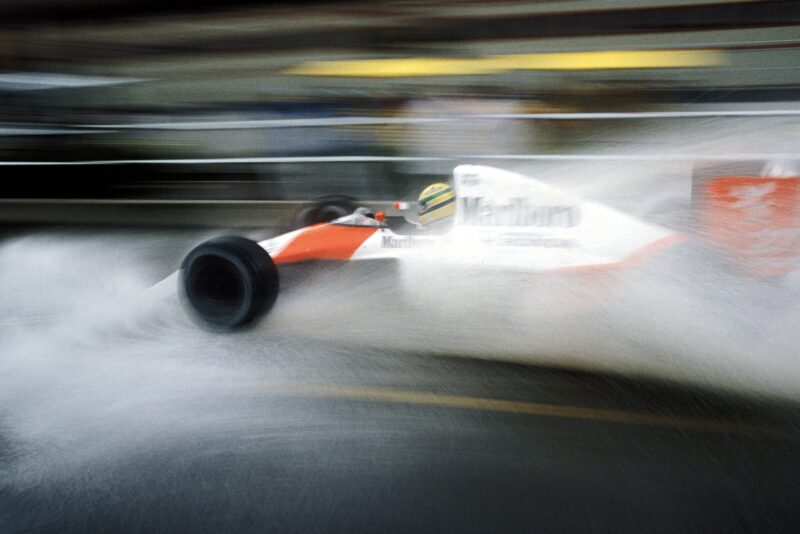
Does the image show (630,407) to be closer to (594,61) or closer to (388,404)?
(388,404)

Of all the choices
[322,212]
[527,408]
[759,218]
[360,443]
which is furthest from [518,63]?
[360,443]

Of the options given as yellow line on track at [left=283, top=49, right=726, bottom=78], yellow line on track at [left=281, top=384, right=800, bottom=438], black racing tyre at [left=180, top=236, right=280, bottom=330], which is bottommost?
yellow line on track at [left=281, top=384, right=800, bottom=438]

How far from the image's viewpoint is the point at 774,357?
326cm

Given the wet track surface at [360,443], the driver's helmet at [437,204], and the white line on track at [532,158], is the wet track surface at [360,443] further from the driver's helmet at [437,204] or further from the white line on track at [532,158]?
the white line on track at [532,158]

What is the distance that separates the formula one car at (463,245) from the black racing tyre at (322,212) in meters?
0.90

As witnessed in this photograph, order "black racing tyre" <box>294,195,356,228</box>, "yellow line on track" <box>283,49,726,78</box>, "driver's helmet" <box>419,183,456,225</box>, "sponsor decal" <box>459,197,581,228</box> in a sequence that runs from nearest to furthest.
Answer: "sponsor decal" <box>459,197,581,228</box>
"driver's helmet" <box>419,183,456,225</box>
"black racing tyre" <box>294,195,356,228</box>
"yellow line on track" <box>283,49,726,78</box>

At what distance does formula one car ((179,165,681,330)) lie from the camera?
147 inches

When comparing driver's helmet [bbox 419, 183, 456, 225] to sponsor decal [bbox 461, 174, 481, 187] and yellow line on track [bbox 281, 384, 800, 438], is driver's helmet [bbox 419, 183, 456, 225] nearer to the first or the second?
sponsor decal [bbox 461, 174, 481, 187]

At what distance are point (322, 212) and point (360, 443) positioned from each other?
282 centimetres

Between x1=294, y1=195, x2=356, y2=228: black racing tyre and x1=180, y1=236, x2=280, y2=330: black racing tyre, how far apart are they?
3.82ft

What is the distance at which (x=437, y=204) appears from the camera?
13.7 feet

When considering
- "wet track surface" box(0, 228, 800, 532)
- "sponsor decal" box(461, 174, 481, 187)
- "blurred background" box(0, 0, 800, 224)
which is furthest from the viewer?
"blurred background" box(0, 0, 800, 224)

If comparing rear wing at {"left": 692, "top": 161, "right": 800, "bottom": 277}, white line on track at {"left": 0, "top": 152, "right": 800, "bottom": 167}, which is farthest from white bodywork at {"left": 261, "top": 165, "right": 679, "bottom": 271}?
white line on track at {"left": 0, "top": 152, "right": 800, "bottom": 167}

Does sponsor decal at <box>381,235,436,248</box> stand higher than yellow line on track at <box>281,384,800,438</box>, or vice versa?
sponsor decal at <box>381,235,436,248</box>
